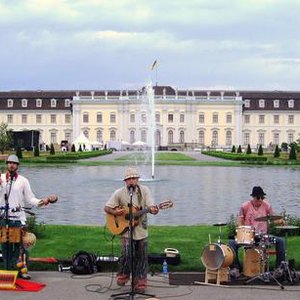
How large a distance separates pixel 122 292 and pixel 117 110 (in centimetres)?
8843

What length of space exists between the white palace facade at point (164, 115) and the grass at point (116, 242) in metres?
80.6

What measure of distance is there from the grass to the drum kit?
757 mm

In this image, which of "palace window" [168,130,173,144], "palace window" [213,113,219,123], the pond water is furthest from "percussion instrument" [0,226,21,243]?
"palace window" [213,113,219,123]

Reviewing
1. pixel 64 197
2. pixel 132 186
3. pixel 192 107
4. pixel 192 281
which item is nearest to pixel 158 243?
pixel 192 281

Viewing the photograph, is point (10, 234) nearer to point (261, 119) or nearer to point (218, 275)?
point (218, 275)

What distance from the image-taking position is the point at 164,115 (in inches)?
3703

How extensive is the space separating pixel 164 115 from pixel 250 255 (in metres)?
86.8

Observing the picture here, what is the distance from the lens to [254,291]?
23.0 feet

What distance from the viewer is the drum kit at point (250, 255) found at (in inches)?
287

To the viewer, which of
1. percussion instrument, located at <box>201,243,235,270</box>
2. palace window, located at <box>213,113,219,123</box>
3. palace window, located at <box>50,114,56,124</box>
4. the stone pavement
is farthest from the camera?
palace window, located at <box>50,114,56,124</box>

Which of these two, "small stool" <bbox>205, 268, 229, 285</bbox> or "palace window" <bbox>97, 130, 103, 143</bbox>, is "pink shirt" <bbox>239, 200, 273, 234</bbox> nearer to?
"small stool" <bbox>205, 268, 229, 285</bbox>

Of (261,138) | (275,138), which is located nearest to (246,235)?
(261,138)

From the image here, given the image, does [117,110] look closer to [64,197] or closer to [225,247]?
[64,197]

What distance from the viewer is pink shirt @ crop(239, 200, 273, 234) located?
7801 mm
